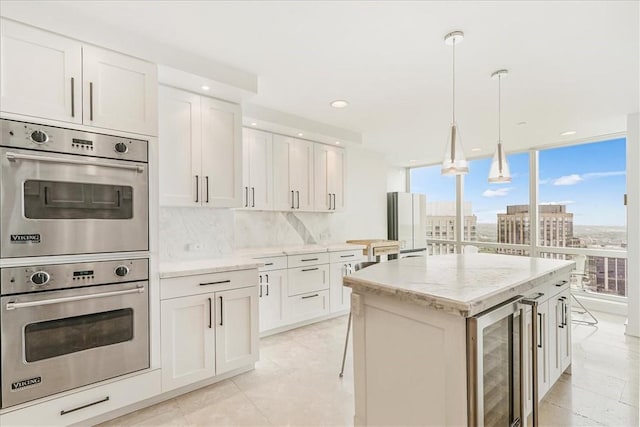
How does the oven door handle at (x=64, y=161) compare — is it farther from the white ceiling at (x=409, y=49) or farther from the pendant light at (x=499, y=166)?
the pendant light at (x=499, y=166)

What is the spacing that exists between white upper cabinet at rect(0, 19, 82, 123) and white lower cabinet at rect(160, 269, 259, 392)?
124 cm

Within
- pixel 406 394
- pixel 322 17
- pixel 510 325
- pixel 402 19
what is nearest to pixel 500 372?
pixel 510 325

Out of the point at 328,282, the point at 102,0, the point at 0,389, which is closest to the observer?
the point at 0,389

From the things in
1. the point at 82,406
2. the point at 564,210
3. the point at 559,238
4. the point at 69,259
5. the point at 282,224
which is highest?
the point at 564,210

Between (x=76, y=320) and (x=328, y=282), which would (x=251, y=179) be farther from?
(x=76, y=320)

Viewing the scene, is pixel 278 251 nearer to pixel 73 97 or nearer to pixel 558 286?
pixel 73 97

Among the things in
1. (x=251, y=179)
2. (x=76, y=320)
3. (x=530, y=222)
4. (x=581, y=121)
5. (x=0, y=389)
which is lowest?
(x=0, y=389)

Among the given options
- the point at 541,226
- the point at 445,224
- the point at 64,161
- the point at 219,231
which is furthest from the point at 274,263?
the point at 541,226

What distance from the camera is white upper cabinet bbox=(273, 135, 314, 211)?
3904 mm

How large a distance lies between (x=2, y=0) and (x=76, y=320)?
5.96 ft

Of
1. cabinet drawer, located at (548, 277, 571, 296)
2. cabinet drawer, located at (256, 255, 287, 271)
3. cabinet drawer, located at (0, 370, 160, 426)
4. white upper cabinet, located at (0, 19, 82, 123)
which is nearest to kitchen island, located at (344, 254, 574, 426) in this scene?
cabinet drawer, located at (548, 277, 571, 296)

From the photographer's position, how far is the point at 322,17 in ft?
6.34

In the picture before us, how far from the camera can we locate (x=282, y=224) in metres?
4.27

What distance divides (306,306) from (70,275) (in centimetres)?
248
